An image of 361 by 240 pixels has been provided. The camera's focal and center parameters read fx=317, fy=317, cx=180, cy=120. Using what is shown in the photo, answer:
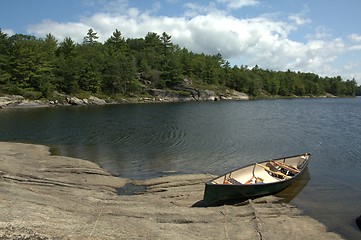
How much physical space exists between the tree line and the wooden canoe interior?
81.1 metres

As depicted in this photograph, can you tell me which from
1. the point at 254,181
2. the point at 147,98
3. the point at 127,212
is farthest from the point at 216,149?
the point at 147,98

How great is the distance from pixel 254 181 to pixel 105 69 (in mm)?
105566

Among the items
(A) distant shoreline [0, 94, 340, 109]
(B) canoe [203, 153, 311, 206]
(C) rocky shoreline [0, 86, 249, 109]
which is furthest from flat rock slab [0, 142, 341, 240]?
(C) rocky shoreline [0, 86, 249, 109]

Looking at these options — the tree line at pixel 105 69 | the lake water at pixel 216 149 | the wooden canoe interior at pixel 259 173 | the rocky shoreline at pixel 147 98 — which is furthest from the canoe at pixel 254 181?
the tree line at pixel 105 69

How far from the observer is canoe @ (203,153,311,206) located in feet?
58.2

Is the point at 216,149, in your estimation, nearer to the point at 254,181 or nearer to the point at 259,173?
the point at 259,173

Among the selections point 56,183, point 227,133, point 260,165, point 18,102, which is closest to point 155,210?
point 56,183

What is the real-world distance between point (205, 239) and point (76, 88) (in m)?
100

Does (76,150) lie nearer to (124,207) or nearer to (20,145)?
(20,145)

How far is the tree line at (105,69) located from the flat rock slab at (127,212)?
77122 millimetres

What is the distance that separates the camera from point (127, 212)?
15.1 m

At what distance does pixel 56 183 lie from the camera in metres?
20.5

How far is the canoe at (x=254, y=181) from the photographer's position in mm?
17734

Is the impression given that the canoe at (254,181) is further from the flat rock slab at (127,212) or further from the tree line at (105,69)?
the tree line at (105,69)
